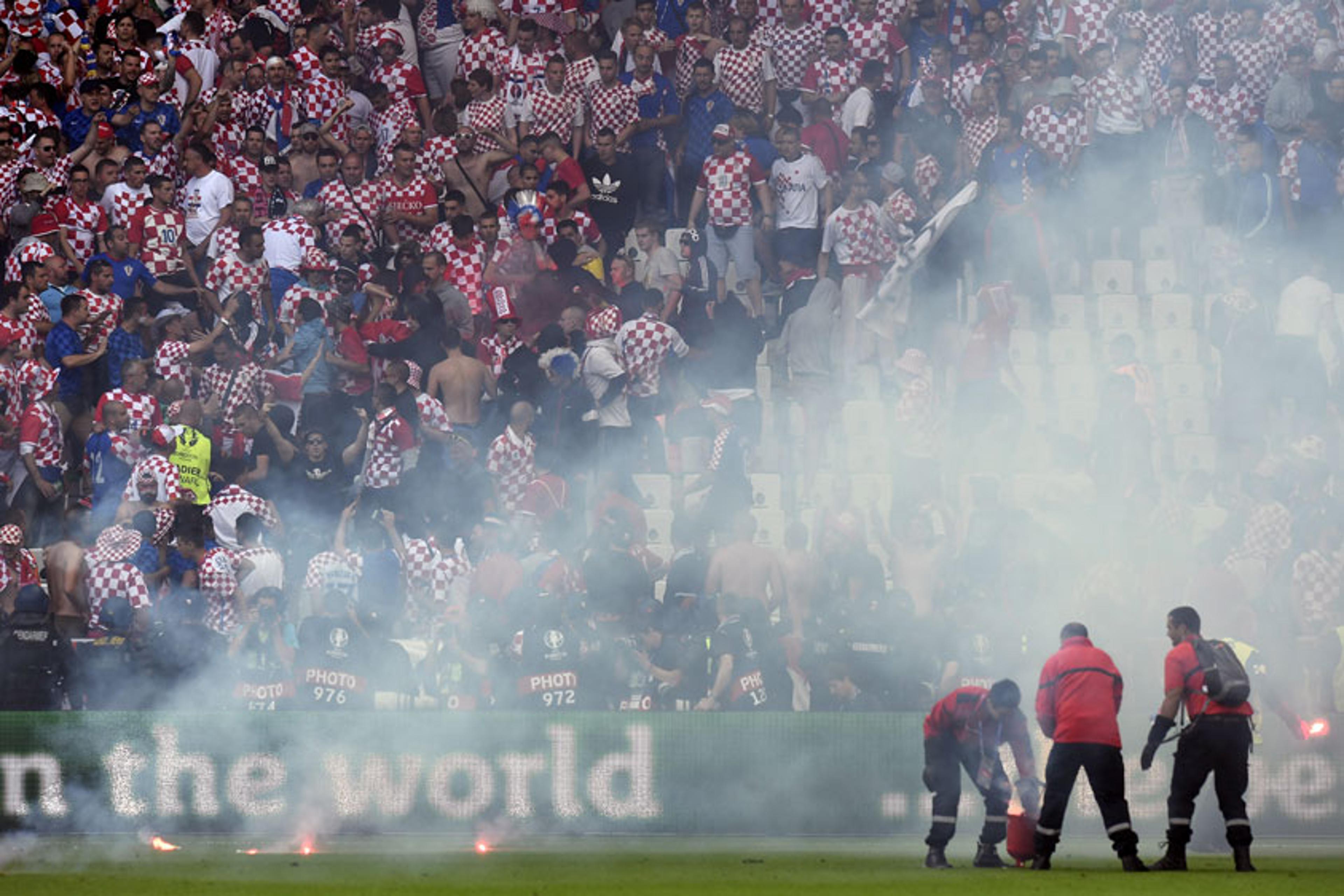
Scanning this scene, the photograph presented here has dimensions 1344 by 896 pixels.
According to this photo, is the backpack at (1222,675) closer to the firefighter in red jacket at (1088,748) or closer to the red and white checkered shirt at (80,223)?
the firefighter in red jacket at (1088,748)

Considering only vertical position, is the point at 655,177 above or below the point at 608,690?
above

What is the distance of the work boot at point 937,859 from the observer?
1056 centimetres

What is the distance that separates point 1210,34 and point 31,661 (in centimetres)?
998

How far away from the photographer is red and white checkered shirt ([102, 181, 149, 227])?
15523 mm

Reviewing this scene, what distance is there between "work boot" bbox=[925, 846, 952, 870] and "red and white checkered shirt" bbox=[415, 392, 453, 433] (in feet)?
16.6

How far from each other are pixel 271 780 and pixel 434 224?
5197mm

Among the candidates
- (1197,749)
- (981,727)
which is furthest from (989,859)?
(1197,749)

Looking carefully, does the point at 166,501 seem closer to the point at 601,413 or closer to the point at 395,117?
the point at 601,413

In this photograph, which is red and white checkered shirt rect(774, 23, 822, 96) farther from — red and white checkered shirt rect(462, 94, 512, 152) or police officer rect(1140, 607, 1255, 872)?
police officer rect(1140, 607, 1255, 872)

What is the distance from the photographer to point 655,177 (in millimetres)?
15930

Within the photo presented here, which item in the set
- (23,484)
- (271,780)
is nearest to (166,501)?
(23,484)

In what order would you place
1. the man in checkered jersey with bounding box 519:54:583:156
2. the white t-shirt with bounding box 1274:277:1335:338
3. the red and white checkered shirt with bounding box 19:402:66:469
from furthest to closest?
the man in checkered jersey with bounding box 519:54:583:156 → the white t-shirt with bounding box 1274:277:1335:338 → the red and white checkered shirt with bounding box 19:402:66:469

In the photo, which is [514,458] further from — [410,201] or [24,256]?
[24,256]

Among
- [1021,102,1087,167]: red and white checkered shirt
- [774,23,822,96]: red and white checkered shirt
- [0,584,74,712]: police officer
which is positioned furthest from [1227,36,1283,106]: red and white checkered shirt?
[0,584,74,712]: police officer
